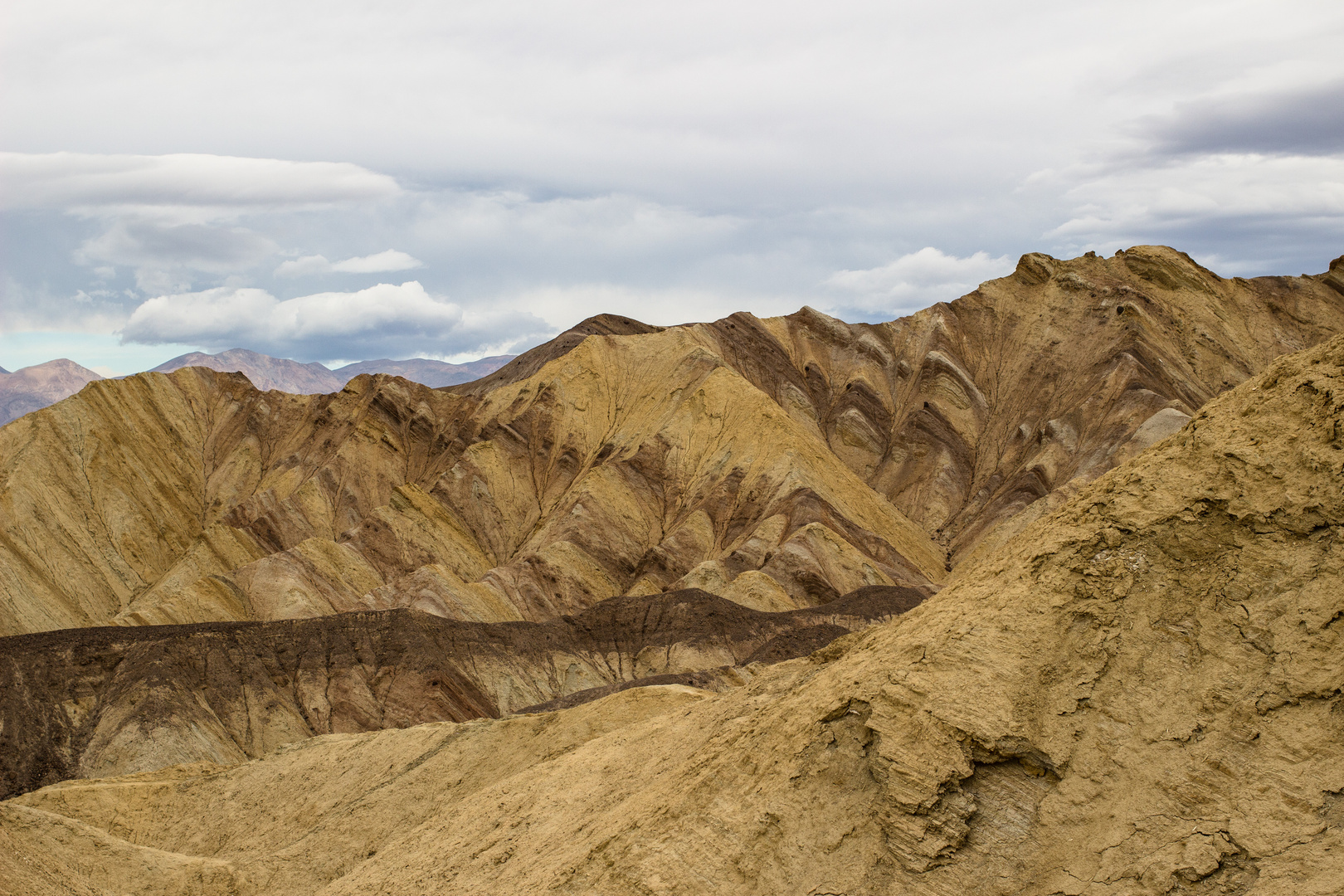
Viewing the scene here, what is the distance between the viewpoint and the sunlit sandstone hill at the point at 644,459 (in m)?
57.6

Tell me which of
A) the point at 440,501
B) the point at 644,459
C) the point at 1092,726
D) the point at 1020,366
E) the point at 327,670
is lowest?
the point at 327,670

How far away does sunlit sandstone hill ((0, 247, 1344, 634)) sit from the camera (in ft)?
189


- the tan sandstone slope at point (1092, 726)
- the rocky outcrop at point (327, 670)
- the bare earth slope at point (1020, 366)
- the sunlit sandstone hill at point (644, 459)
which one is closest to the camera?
the tan sandstone slope at point (1092, 726)

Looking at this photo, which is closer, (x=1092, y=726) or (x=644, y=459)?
(x=1092, y=726)

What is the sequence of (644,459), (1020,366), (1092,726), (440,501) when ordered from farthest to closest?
(1020,366), (644,459), (440,501), (1092,726)

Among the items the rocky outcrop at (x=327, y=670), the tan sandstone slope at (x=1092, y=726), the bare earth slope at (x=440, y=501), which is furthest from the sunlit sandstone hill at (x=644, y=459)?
the tan sandstone slope at (x=1092, y=726)

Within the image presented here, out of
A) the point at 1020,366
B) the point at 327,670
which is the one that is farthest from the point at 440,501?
the point at 1020,366

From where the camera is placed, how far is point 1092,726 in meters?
10.8

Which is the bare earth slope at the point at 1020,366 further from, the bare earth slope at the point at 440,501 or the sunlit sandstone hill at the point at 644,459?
the bare earth slope at the point at 440,501

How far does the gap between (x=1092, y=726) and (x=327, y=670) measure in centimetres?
3768

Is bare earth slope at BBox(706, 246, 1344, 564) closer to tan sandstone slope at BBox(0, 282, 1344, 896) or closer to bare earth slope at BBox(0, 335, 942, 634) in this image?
bare earth slope at BBox(0, 335, 942, 634)

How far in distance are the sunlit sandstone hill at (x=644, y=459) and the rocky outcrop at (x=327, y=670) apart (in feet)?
17.8

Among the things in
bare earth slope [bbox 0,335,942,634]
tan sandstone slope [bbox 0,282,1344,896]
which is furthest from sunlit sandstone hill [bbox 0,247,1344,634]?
tan sandstone slope [bbox 0,282,1344,896]

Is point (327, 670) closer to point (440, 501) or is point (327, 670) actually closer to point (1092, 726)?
point (440, 501)
